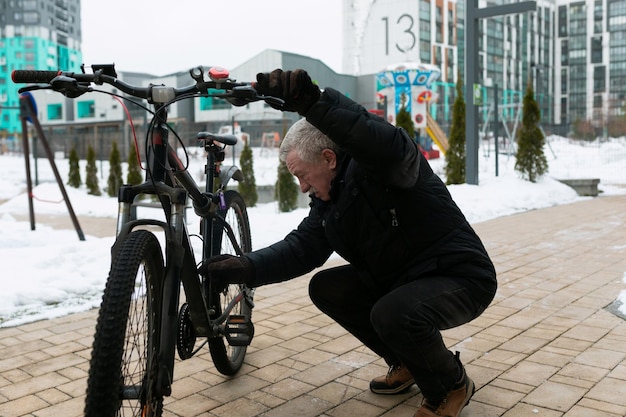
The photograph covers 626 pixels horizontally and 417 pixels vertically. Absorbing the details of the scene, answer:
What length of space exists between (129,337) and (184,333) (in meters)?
0.53

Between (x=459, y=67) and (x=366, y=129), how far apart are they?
242 ft

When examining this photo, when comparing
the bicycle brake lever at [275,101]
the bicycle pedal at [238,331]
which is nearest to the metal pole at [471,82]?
the bicycle pedal at [238,331]

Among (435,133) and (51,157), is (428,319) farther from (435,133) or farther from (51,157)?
(435,133)

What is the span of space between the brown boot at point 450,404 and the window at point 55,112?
57612 millimetres

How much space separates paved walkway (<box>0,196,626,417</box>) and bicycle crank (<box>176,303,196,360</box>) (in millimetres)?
342

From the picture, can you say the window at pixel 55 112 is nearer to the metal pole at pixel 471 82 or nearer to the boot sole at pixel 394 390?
the metal pole at pixel 471 82

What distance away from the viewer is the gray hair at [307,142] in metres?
2.39

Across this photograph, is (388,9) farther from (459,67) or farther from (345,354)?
(345,354)

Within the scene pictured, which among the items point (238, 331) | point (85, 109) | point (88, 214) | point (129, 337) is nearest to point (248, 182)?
point (88, 214)

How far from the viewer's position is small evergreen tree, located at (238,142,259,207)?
44.0ft

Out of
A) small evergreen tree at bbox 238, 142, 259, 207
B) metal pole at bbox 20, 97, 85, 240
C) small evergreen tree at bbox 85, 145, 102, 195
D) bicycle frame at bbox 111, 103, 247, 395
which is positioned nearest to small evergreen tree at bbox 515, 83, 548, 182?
small evergreen tree at bbox 238, 142, 259, 207

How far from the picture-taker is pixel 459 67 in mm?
72562

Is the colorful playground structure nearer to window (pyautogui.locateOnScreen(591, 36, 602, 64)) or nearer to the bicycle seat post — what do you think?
the bicycle seat post

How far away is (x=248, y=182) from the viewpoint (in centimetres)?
1340
